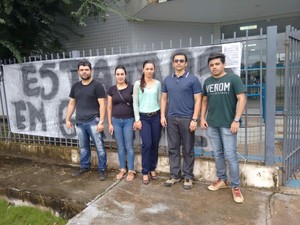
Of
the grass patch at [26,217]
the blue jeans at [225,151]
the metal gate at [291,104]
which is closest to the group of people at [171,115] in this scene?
the blue jeans at [225,151]

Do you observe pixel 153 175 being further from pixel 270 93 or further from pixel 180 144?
pixel 270 93

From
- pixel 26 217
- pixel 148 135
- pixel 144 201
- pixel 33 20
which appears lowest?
pixel 26 217

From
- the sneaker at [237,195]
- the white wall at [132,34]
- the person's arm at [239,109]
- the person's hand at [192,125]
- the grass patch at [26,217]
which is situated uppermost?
the white wall at [132,34]

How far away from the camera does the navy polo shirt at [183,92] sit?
3.61 meters

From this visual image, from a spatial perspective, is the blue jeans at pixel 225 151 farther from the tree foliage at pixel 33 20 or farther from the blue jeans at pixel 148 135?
the tree foliage at pixel 33 20

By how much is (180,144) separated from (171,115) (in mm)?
447

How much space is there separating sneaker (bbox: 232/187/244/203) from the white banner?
1564 mm

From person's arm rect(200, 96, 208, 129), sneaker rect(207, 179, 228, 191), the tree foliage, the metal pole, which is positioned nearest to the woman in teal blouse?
person's arm rect(200, 96, 208, 129)

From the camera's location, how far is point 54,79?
5.15m

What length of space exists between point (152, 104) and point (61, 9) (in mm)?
4115

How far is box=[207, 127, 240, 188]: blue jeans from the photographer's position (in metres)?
3.46

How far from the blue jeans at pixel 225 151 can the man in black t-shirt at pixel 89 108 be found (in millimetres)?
1693

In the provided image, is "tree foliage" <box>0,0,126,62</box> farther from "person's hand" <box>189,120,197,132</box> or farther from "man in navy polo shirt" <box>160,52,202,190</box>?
"person's hand" <box>189,120,197,132</box>

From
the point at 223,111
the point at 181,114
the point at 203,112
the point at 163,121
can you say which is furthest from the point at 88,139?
the point at 223,111
